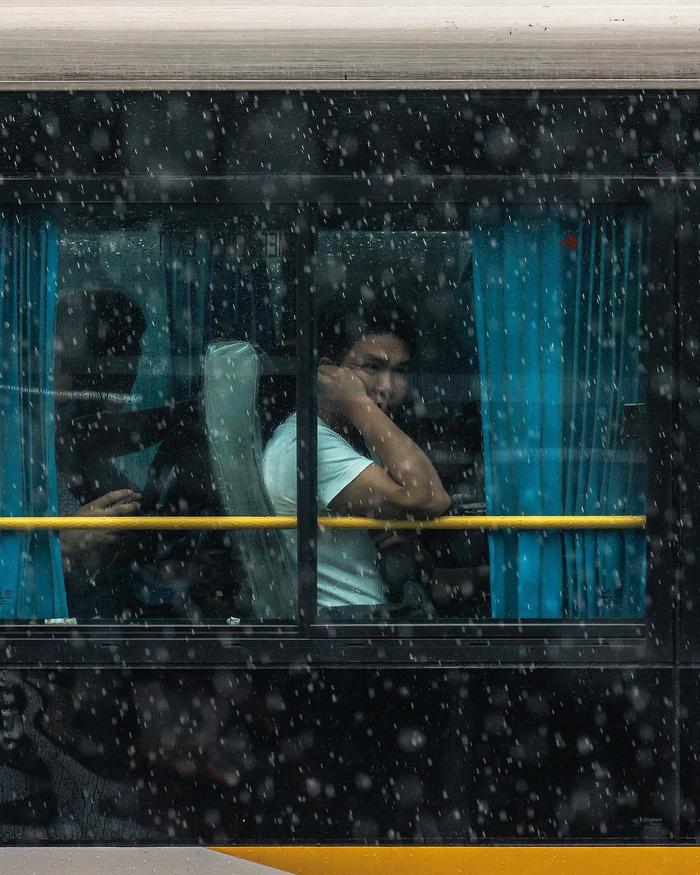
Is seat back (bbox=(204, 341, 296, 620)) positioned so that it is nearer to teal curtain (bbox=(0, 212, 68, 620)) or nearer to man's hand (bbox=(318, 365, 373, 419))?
man's hand (bbox=(318, 365, 373, 419))

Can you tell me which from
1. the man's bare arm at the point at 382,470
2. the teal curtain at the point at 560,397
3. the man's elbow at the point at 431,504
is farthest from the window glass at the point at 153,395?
the teal curtain at the point at 560,397

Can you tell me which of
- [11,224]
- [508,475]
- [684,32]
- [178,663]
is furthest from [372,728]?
[684,32]

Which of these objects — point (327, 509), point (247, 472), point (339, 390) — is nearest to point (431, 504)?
point (327, 509)

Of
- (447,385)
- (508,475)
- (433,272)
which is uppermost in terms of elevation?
(433,272)

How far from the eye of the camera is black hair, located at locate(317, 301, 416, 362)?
3459mm

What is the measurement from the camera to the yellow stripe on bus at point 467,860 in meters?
3.38

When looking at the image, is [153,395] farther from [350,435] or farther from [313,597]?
[313,597]

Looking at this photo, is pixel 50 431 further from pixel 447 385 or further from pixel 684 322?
pixel 684 322

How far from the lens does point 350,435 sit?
3.50 metres

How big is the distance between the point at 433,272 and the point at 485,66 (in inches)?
21.6

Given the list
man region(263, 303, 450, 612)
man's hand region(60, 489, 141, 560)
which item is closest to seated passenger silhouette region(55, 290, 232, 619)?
man's hand region(60, 489, 141, 560)

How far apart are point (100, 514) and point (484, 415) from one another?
1075 mm

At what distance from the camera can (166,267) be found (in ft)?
11.4

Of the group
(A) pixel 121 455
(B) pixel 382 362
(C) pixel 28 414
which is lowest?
(A) pixel 121 455
